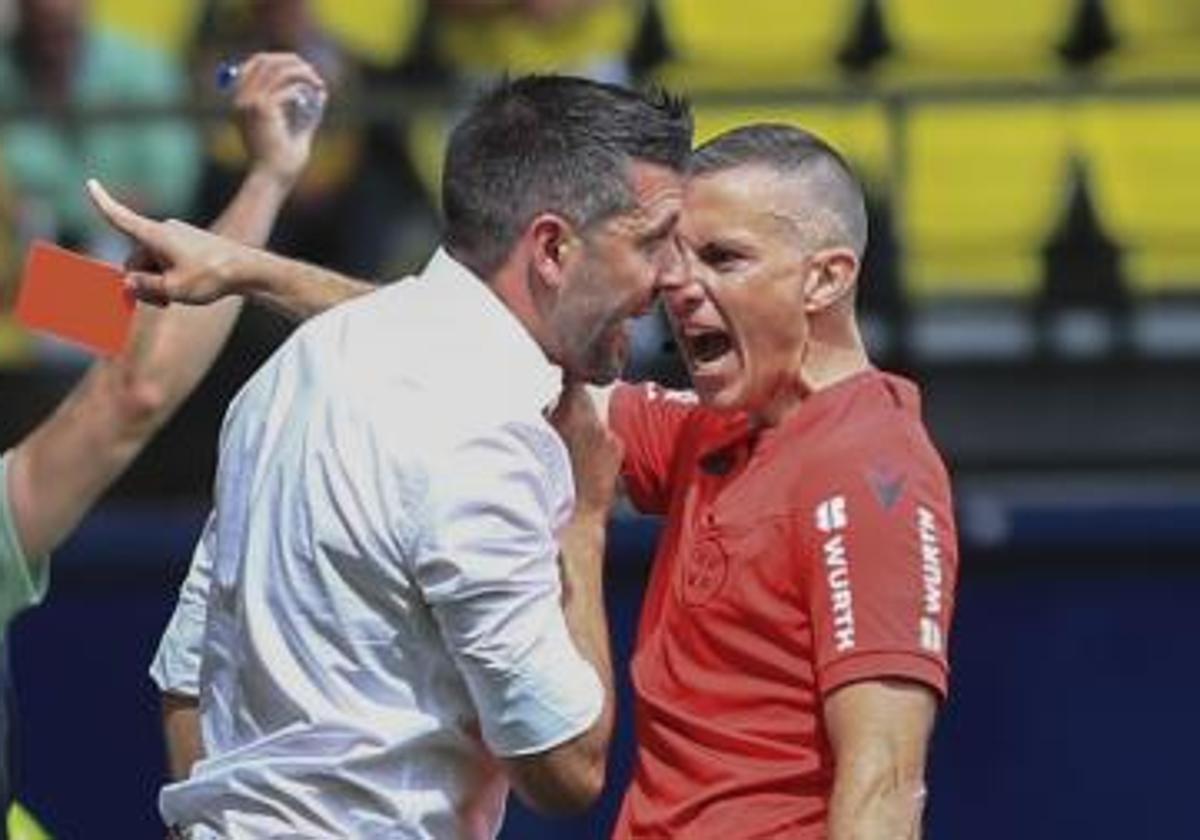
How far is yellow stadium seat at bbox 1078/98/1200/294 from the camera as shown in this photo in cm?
940

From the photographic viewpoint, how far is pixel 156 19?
10.8 m

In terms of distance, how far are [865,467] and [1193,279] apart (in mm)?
4033

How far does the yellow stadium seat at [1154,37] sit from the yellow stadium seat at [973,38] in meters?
0.14

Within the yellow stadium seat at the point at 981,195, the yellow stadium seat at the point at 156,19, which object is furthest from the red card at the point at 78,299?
the yellow stadium seat at the point at 156,19

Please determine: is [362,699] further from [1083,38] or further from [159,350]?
[1083,38]

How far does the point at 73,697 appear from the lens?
874 centimetres

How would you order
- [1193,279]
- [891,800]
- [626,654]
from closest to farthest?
[891,800] → [626,654] → [1193,279]

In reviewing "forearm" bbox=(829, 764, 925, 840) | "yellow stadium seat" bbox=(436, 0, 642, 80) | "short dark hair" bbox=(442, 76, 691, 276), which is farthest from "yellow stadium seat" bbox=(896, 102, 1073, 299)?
"forearm" bbox=(829, 764, 925, 840)

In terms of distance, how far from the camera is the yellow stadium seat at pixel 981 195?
30.0 ft

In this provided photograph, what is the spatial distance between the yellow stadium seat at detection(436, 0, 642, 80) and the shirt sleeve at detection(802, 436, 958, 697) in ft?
15.4

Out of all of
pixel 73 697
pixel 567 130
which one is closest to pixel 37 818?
pixel 73 697

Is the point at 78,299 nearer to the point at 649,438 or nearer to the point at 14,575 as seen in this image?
the point at 14,575

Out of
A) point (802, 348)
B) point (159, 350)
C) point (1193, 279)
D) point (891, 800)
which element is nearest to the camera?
point (891, 800)

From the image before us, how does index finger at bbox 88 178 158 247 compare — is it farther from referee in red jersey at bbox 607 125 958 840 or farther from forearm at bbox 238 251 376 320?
referee in red jersey at bbox 607 125 958 840
